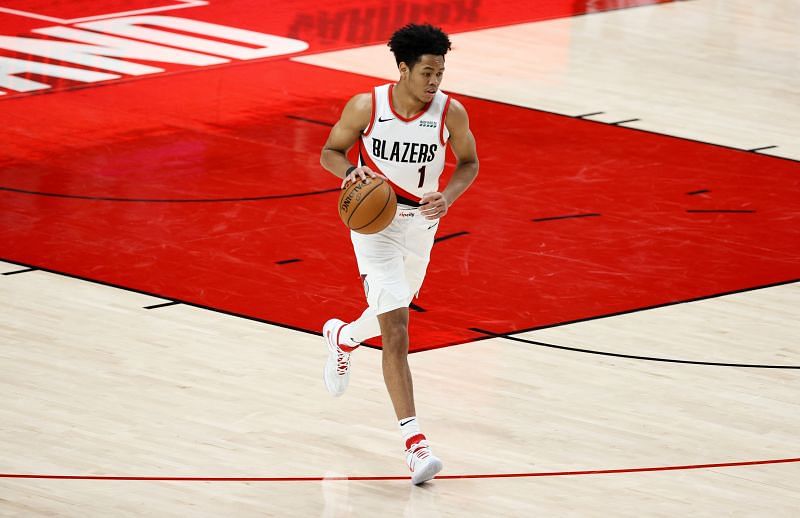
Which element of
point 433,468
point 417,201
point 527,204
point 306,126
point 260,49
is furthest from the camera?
point 260,49

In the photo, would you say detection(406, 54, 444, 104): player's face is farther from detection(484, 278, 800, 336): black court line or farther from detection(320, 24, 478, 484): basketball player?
detection(484, 278, 800, 336): black court line

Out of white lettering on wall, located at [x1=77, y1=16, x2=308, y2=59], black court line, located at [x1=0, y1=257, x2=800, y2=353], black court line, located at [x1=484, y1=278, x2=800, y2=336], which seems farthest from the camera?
white lettering on wall, located at [x1=77, y1=16, x2=308, y2=59]

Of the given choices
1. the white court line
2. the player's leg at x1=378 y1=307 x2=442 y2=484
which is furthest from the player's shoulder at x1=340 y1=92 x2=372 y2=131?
the white court line

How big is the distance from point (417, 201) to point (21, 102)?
742cm

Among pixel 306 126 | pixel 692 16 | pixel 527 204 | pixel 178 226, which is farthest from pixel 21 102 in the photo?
pixel 692 16

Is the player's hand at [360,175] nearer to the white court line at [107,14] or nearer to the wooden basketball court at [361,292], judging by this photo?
the wooden basketball court at [361,292]

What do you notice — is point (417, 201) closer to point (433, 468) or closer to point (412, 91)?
point (412, 91)

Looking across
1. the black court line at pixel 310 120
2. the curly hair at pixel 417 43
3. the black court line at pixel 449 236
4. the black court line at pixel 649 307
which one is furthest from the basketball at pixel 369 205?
the black court line at pixel 310 120

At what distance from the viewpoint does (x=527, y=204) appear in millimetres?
11336

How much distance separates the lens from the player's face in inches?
267

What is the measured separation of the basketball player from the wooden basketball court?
53cm

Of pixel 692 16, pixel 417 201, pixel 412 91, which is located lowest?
pixel 692 16

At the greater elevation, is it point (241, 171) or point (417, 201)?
point (417, 201)

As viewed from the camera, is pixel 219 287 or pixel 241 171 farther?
pixel 241 171
